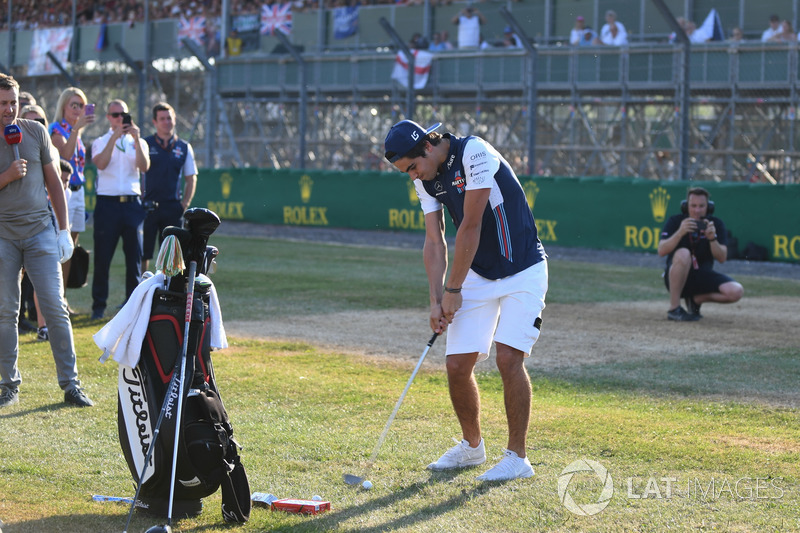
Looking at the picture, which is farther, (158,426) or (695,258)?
(695,258)

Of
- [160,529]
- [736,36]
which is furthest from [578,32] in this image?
[160,529]

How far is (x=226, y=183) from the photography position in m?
24.3

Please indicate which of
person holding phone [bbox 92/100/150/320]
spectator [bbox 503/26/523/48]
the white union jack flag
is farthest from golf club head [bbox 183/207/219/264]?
the white union jack flag

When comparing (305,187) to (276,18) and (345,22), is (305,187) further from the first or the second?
(276,18)

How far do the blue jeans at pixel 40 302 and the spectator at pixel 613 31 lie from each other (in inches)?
682

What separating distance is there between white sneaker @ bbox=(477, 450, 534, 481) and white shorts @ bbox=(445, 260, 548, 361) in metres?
0.55

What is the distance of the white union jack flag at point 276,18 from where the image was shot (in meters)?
28.0

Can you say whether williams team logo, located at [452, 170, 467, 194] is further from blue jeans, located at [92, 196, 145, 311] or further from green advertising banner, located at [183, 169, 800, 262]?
green advertising banner, located at [183, 169, 800, 262]

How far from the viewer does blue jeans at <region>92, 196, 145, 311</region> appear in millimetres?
10367

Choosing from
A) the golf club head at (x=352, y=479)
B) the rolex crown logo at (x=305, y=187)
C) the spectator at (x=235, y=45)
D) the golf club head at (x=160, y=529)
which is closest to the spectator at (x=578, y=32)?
the rolex crown logo at (x=305, y=187)

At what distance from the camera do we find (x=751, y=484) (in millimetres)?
5168

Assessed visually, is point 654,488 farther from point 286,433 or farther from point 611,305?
point 611,305

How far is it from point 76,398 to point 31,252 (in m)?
1.00

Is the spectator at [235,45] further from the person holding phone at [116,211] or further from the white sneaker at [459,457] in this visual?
the white sneaker at [459,457]
